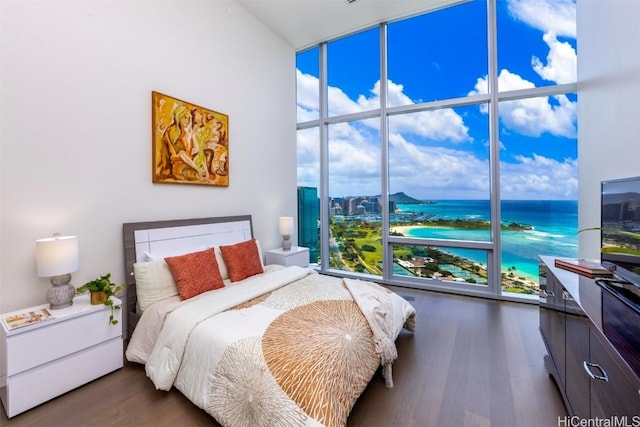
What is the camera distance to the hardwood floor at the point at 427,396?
1630mm

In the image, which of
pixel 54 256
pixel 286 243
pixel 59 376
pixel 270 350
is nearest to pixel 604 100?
pixel 270 350

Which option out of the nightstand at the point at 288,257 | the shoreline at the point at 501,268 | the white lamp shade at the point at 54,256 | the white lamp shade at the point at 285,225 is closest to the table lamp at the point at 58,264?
the white lamp shade at the point at 54,256

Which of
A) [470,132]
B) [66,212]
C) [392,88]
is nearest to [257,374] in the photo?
[66,212]

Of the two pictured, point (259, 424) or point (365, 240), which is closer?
point (259, 424)

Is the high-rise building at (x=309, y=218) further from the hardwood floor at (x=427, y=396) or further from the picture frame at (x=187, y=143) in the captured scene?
the hardwood floor at (x=427, y=396)

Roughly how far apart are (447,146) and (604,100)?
1616mm

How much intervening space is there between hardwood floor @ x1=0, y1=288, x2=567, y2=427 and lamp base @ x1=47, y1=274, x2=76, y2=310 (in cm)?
62

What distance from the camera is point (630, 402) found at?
0.88 m

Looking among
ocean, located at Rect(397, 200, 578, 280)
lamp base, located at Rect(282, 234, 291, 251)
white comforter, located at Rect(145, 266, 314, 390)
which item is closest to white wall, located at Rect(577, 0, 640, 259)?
ocean, located at Rect(397, 200, 578, 280)

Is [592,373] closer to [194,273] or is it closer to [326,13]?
[194,273]

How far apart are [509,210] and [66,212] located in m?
4.79

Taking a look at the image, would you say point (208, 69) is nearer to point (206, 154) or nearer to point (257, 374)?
point (206, 154)

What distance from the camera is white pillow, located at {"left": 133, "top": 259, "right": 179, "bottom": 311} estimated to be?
2.29 meters

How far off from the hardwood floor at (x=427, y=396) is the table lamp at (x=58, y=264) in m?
0.67
